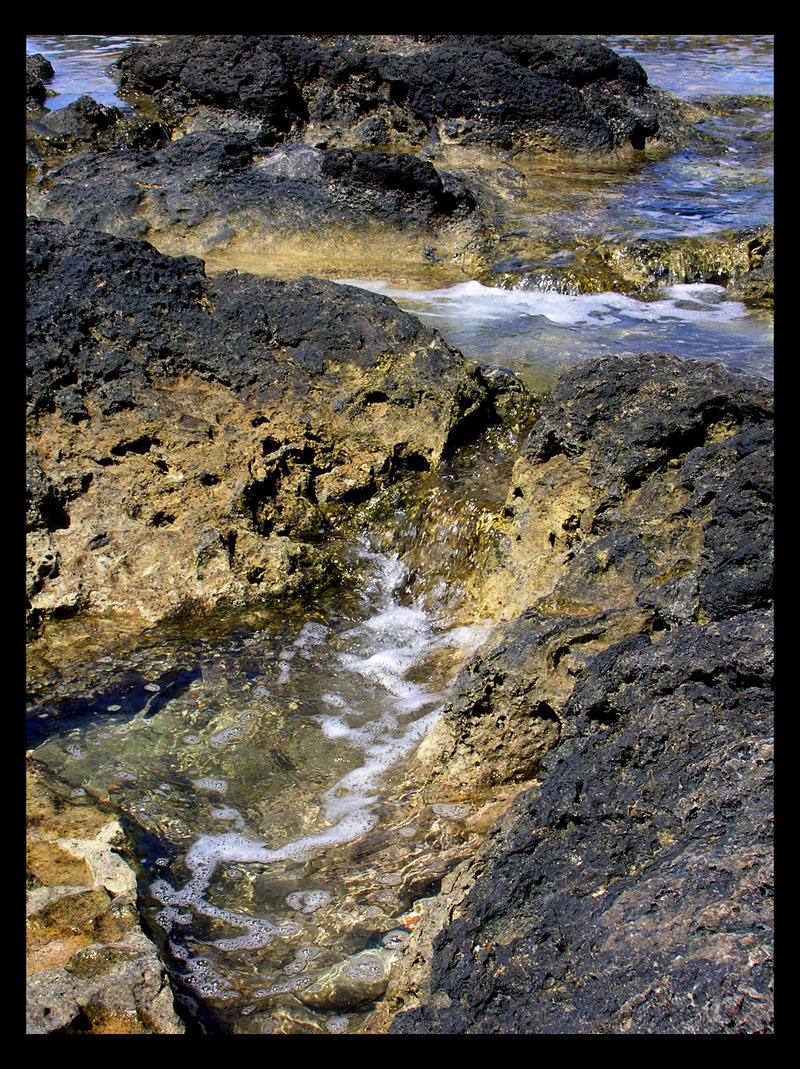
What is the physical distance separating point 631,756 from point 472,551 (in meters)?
2.21

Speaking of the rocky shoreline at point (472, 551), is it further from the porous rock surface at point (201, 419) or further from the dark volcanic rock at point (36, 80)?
the dark volcanic rock at point (36, 80)


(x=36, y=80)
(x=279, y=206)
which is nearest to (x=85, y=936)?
(x=279, y=206)

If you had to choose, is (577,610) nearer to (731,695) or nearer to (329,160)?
(731,695)

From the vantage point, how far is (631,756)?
2252 mm

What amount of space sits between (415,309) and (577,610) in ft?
16.2

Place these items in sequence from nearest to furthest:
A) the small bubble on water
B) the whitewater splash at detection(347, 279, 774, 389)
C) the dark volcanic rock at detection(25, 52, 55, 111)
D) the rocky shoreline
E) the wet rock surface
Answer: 1. the rocky shoreline
2. the wet rock surface
3. the small bubble on water
4. the whitewater splash at detection(347, 279, 774, 389)
5. the dark volcanic rock at detection(25, 52, 55, 111)

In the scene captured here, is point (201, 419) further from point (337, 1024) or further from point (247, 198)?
point (247, 198)

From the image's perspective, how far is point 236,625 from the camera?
4.09 metres

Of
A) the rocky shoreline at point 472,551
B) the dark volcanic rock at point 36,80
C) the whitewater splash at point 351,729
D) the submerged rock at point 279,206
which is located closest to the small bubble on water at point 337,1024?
the rocky shoreline at point 472,551

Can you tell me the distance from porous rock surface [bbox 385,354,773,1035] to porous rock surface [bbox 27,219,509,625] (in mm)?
1180

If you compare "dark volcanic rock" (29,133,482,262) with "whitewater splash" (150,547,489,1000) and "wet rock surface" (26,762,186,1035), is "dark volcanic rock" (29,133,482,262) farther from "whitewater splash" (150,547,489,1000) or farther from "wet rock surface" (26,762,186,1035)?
→ "wet rock surface" (26,762,186,1035)

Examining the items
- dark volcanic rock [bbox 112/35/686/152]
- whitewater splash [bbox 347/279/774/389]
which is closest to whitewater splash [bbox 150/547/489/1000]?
whitewater splash [bbox 347/279/774/389]

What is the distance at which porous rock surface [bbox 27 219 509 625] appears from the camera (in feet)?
13.8

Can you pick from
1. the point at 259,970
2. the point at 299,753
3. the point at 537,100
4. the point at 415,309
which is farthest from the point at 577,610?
the point at 537,100
